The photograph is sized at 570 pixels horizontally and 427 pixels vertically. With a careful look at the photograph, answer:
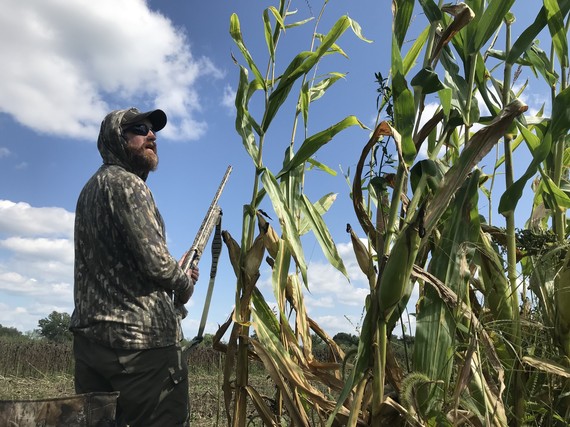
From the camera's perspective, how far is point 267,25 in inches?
75.9

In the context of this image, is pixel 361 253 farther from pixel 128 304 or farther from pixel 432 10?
pixel 128 304

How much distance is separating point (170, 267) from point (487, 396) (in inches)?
47.8

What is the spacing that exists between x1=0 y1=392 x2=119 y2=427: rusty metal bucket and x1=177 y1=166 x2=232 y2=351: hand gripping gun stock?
570 mm

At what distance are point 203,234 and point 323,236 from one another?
1.15 meters

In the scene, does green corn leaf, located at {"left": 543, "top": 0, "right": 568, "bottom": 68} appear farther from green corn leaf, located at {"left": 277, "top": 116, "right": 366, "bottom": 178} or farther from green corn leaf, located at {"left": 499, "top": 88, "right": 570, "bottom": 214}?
green corn leaf, located at {"left": 277, "top": 116, "right": 366, "bottom": 178}

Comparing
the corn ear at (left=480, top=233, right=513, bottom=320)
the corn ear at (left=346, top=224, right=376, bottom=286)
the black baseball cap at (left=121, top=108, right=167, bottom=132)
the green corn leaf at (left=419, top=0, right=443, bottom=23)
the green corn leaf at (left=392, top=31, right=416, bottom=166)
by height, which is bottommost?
the corn ear at (left=480, top=233, right=513, bottom=320)

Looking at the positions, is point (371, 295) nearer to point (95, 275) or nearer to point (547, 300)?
point (547, 300)

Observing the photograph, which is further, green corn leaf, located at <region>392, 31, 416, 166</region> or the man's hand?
the man's hand

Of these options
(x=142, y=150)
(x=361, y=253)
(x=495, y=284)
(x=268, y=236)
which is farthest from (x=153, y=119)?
(x=495, y=284)

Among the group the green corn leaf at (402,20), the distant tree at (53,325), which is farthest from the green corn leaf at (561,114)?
the distant tree at (53,325)

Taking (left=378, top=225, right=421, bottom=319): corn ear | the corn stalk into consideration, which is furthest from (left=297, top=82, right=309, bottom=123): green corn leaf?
(left=378, top=225, right=421, bottom=319): corn ear

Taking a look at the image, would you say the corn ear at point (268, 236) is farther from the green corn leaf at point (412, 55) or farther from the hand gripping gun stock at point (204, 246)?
the green corn leaf at point (412, 55)

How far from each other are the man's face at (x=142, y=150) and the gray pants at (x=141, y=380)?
0.77 meters

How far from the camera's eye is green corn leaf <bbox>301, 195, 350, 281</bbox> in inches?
67.4
